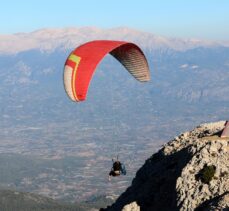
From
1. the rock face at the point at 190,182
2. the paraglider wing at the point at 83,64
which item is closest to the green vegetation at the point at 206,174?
the rock face at the point at 190,182

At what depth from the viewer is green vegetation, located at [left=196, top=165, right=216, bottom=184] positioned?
54.9 meters

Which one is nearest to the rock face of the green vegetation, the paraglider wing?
the green vegetation

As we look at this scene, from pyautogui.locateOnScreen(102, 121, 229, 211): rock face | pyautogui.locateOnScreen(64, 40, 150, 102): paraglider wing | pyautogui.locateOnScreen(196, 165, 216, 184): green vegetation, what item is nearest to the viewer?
pyautogui.locateOnScreen(64, 40, 150, 102): paraglider wing

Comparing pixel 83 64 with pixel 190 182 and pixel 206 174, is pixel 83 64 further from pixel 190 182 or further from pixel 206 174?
pixel 206 174

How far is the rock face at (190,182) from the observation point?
175ft

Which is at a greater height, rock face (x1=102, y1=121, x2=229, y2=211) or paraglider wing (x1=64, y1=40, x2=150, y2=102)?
paraglider wing (x1=64, y1=40, x2=150, y2=102)

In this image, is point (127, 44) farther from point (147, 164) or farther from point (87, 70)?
point (147, 164)

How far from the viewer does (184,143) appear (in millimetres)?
75125

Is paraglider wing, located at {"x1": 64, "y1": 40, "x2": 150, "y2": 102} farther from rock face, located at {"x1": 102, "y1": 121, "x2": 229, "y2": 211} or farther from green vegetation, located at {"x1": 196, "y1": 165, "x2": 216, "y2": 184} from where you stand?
green vegetation, located at {"x1": 196, "y1": 165, "x2": 216, "y2": 184}

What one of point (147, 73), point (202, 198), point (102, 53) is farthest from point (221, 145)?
point (102, 53)

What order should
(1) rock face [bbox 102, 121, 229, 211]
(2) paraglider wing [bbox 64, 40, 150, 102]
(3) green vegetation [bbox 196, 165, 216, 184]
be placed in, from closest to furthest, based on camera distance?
(2) paraglider wing [bbox 64, 40, 150, 102]
(1) rock face [bbox 102, 121, 229, 211]
(3) green vegetation [bbox 196, 165, 216, 184]

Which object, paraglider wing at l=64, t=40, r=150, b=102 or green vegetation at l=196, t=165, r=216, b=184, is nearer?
paraglider wing at l=64, t=40, r=150, b=102

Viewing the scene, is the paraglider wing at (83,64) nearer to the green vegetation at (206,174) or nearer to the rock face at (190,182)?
the rock face at (190,182)

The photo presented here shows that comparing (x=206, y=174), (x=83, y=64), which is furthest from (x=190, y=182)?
(x=83, y=64)
